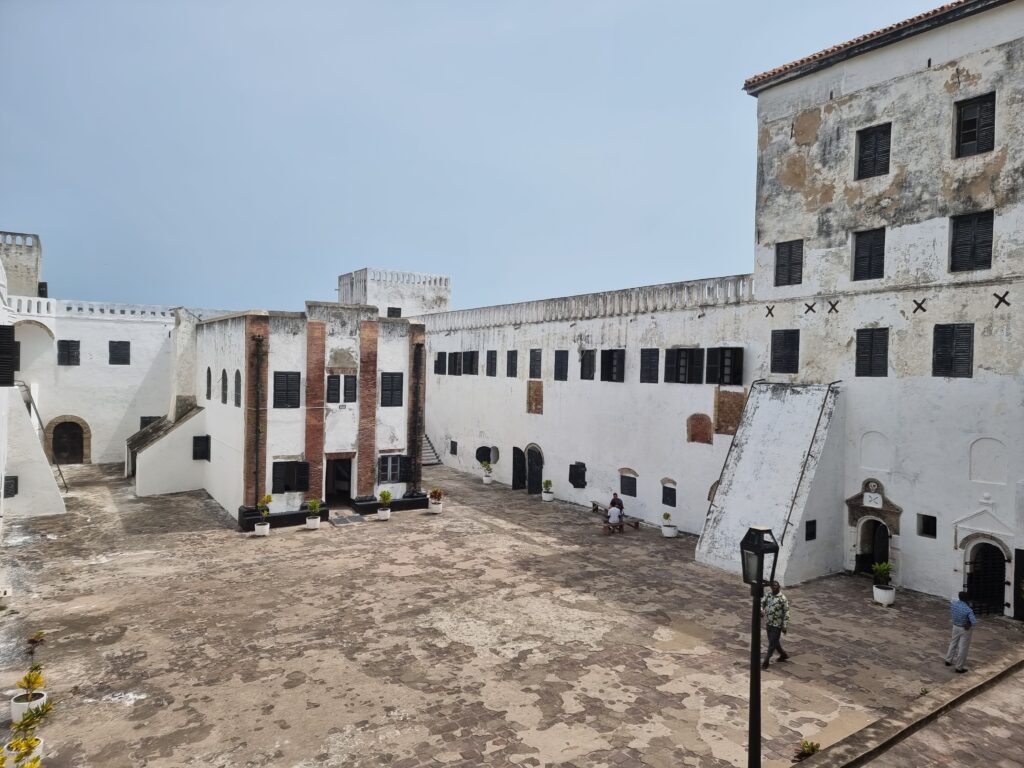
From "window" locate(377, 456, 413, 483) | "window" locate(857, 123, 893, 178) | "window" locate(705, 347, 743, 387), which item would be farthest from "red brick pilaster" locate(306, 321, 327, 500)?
"window" locate(857, 123, 893, 178)

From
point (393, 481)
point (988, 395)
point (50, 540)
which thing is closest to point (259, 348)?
point (393, 481)

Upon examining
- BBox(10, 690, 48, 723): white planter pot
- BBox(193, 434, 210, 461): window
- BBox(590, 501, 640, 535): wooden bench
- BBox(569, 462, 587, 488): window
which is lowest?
BBox(590, 501, 640, 535): wooden bench

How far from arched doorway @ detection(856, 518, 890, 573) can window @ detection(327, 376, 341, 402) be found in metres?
16.6

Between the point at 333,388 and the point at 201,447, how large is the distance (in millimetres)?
7905

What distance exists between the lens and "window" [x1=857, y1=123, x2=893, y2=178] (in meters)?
17.2

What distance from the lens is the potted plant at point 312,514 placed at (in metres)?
21.4

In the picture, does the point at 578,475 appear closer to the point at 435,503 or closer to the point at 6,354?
the point at 435,503

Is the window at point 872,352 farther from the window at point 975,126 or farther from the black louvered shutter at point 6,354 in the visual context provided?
the black louvered shutter at point 6,354

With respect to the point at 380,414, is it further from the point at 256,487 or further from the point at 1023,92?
the point at 1023,92

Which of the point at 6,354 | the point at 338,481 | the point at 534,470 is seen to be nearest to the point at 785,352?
the point at 534,470

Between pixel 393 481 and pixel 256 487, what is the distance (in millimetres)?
4818

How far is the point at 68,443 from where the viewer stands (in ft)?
106

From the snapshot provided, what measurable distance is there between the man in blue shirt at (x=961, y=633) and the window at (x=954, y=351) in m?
6.12

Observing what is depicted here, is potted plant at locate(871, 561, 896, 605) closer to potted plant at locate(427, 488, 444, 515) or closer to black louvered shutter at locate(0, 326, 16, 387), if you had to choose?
potted plant at locate(427, 488, 444, 515)
